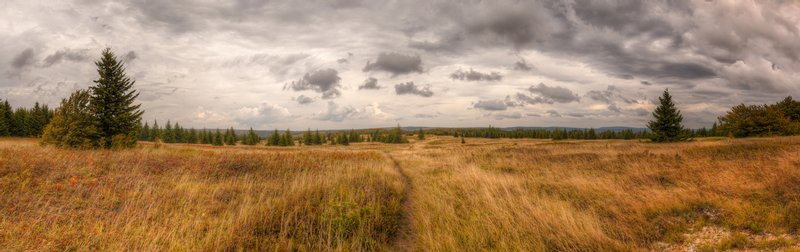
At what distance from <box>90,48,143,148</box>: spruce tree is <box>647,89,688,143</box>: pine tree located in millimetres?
53648

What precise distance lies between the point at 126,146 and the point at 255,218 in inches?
956

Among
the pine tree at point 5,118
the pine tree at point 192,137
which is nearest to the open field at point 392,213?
the pine tree at point 5,118

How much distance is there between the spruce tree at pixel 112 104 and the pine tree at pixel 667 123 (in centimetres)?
5365

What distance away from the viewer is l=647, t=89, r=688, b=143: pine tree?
36281 millimetres

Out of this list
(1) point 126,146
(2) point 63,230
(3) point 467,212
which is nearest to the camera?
(2) point 63,230

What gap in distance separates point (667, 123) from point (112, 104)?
182 ft

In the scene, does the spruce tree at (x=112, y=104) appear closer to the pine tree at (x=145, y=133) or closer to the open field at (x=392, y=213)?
the open field at (x=392, y=213)

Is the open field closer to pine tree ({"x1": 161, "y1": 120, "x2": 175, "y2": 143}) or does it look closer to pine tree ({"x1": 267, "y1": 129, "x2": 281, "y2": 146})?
pine tree ({"x1": 267, "y1": 129, "x2": 281, "y2": 146})

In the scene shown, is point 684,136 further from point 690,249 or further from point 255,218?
point 255,218

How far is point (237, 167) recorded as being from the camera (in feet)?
42.3

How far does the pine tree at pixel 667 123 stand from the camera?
3628 centimetres

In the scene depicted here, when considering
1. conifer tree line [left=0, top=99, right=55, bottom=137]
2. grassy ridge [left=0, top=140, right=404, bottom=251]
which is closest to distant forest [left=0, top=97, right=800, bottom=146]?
conifer tree line [left=0, top=99, right=55, bottom=137]

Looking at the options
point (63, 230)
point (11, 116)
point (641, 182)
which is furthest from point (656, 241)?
point (11, 116)

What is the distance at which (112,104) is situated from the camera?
21.8 metres
